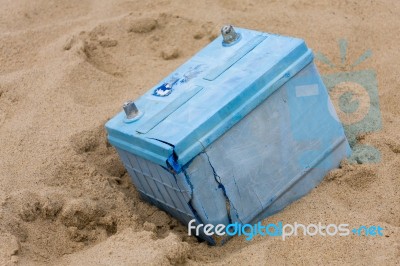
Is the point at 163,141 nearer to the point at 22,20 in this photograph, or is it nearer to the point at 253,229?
the point at 253,229

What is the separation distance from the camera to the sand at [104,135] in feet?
7.19

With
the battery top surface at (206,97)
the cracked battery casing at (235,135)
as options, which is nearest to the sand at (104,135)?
the cracked battery casing at (235,135)

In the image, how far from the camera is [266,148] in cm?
231

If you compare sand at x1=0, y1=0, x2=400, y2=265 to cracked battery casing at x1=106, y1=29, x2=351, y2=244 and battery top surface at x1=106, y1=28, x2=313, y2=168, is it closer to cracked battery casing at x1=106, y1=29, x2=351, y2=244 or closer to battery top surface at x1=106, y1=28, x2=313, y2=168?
cracked battery casing at x1=106, y1=29, x2=351, y2=244

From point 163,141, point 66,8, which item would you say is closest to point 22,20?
A: point 66,8

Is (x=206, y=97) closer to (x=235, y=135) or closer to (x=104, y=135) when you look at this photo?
(x=235, y=135)

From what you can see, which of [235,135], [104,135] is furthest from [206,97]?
[104,135]

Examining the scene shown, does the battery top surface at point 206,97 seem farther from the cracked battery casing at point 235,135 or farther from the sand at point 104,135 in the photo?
the sand at point 104,135

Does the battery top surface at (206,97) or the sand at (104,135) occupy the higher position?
the battery top surface at (206,97)

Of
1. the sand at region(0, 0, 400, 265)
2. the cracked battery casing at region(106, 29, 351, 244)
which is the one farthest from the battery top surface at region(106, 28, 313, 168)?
the sand at region(0, 0, 400, 265)

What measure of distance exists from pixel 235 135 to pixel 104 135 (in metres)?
0.75

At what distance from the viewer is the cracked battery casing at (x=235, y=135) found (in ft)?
7.20

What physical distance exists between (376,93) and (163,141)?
1.13 metres

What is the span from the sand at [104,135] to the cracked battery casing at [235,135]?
0.10 metres
